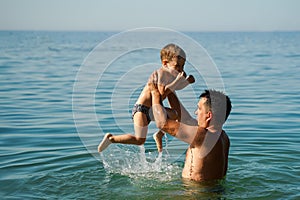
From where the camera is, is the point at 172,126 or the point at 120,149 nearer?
the point at 172,126

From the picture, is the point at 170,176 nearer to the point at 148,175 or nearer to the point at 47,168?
the point at 148,175

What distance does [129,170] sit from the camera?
8414 mm

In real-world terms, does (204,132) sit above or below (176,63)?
below

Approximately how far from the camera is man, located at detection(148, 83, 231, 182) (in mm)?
6586

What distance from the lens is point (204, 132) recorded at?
662 centimetres

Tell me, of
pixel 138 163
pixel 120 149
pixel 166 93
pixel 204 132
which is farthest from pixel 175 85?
pixel 120 149

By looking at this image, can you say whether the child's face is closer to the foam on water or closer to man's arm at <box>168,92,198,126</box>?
man's arm at <box>168,92,198,126</box>

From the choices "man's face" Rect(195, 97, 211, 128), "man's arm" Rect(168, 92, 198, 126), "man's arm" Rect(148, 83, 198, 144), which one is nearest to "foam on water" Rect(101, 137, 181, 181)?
"man's arm" Rect(168, 92, 198, 126)

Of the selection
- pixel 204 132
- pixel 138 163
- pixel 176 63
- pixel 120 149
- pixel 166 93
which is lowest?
pixel 138 163

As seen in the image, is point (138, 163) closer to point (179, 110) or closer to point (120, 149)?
point (120, 149)

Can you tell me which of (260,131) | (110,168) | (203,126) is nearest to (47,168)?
(110,168)

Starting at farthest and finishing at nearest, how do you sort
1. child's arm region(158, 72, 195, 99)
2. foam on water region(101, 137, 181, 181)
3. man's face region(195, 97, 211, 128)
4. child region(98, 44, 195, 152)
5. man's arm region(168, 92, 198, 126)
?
foam on water region(101, 137, 181, 181), man's arm region(168, 92, 198, 126), child region(98, 44, 195, 152), child's arm region(158, 72, 195, 99), man's face region(195, 97, 211, 128)

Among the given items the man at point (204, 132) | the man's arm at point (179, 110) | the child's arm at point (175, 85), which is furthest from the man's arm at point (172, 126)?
the man's arm at point (179, 110)

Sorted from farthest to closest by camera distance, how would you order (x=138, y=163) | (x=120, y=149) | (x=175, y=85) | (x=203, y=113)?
(x=120, y=149)
(x=138, y=163)
(x=175, y=85)
(x=203, y=113)
